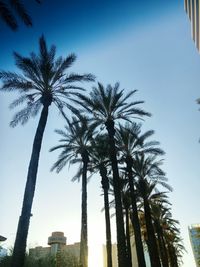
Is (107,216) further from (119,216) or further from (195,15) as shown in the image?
(195,15)

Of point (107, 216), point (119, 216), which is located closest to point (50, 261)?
point (107, 216)

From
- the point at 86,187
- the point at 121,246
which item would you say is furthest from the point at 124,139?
the point at 121,246

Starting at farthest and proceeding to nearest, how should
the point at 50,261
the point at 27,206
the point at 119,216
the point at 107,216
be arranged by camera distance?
the point at 107,216 < the point at 50,261 < the point at 119,216 < the point at 27,206

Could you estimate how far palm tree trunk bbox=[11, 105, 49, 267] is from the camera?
12216 millimetres

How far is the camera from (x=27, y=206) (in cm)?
1347

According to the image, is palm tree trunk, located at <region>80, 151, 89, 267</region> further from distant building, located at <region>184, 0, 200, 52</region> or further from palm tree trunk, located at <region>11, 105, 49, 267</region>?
distant building, located at <region>184, 0, 200, 52</region>

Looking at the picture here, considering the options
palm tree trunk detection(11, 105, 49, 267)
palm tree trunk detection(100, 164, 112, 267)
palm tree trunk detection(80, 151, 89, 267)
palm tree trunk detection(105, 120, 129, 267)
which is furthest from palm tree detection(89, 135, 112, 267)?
palm tree trunk detection(11, 105, 49, 267)

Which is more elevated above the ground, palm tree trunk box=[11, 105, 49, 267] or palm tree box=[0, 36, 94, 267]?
palm tree box=[0, 36, 94, 267]

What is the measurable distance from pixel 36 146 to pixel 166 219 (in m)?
37.8

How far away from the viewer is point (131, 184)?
26391 mm

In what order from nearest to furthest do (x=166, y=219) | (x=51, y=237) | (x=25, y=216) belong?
(x=25, y=216) → (x=166, y=219) → (x=51, y=237)

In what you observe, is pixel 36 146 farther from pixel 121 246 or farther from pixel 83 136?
pixel 83 136

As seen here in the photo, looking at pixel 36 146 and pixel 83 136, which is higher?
pixel 83 136

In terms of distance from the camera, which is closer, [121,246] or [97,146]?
[121,246]
